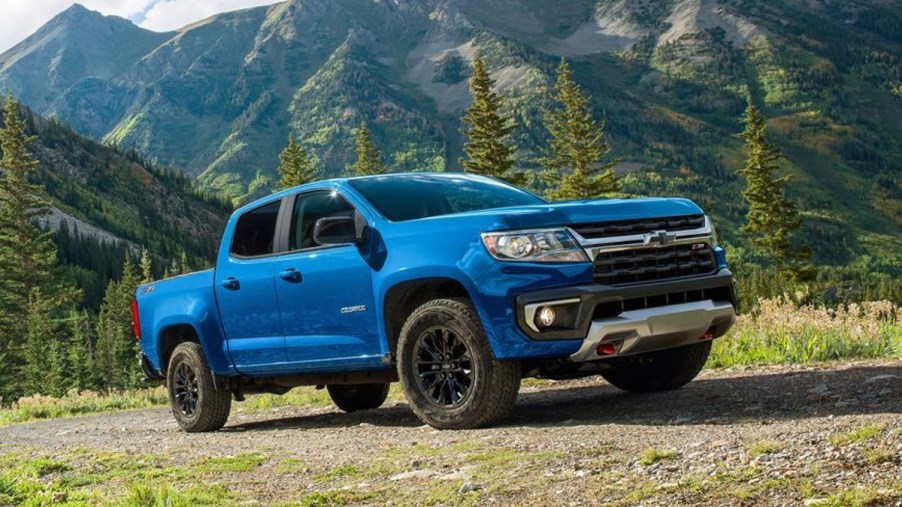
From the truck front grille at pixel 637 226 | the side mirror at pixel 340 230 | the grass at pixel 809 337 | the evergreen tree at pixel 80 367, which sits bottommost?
the evergreen tree at pixel 80 367

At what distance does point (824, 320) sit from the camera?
36.1ft

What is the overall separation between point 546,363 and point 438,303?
97 cm

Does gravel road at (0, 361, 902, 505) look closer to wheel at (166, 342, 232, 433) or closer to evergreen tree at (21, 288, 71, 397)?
wheel at (166, 342, 232, 433)

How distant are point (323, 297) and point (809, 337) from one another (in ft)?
18.9

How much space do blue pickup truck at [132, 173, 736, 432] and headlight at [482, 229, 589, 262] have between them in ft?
0.03

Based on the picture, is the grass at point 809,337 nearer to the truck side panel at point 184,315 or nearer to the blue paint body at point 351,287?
the blue paint body at point 351,287

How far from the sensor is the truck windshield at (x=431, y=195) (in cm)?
819

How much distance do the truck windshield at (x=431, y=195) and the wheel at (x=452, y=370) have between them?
1103 mm

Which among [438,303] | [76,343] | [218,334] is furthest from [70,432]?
[76,343]

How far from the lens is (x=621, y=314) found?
681cm

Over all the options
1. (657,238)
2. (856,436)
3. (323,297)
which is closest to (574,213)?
(657,238)

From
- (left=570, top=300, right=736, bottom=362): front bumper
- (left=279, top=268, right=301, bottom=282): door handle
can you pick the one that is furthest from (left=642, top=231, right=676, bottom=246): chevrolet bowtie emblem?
(left=279, top=268, right=301, bottom=282): door handle

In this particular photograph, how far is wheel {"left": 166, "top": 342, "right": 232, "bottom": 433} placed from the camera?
32.1 ft

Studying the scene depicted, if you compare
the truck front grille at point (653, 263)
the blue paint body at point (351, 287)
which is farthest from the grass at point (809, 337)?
the truck front grille at point (653, 263)
